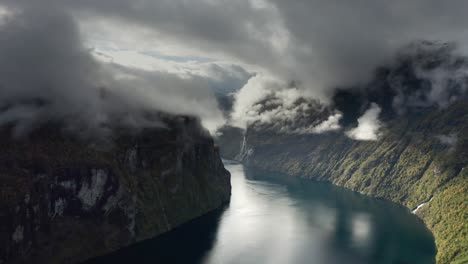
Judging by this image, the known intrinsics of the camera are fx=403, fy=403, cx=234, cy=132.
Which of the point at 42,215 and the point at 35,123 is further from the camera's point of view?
the point at 35,123

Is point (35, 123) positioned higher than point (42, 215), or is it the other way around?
point (35, 123)

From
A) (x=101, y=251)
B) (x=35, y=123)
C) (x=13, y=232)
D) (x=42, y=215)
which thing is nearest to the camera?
(x=13, y=232)

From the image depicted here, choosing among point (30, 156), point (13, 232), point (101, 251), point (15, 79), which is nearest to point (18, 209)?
point (13, 232)

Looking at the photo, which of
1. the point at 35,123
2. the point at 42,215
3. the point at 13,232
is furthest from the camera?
the point at 35,123

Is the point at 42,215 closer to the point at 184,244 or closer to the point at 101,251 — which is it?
the point at 101,251

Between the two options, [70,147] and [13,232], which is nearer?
[13,232]

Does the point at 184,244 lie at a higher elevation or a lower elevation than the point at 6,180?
lower

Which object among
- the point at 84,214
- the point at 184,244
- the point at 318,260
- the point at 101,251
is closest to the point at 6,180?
the point at 84,214

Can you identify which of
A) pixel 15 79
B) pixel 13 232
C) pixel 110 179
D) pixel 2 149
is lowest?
pixel 13 232

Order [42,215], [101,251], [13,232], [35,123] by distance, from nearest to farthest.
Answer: [13,232]
[42,215]
[101,251]
[35,123]

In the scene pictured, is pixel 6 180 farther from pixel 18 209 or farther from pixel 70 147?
pixel 70 147
